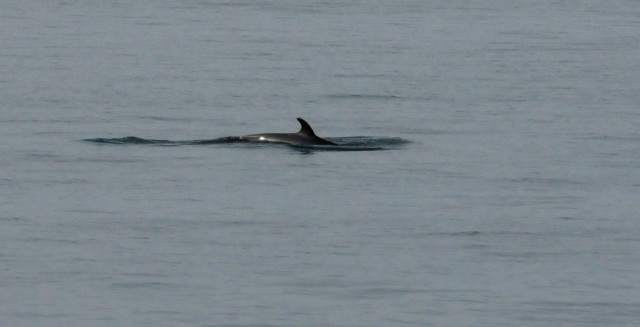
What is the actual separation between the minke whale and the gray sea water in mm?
202

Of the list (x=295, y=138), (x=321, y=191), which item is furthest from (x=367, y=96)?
(x=321, y=191)

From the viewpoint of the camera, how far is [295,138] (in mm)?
20422

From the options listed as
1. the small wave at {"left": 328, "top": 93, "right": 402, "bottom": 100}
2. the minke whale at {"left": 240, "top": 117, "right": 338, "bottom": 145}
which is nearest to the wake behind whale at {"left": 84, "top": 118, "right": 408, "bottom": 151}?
the minke whale at {"left": 240, "top": 117, "right": 338, "bottom": 145}

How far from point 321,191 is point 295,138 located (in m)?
3.42

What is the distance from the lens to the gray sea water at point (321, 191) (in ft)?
41.0

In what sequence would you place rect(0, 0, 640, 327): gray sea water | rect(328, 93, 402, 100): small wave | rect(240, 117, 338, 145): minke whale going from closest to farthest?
rect(0, 0, 640, 327): gray sea water < rect(240, 117, 338, 145): minke whale < rect(328, 93, 402, 100): small wave

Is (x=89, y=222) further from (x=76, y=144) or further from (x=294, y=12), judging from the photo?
(x=294, y=12)

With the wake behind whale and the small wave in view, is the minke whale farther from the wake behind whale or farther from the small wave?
the small wave

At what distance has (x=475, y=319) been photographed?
11984 mm

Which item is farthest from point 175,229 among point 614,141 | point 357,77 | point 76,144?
point 357,77

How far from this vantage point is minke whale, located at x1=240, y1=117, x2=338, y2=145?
66.1 feet

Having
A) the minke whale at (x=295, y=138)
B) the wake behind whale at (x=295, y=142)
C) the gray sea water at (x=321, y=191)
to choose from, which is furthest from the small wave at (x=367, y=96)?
the minke whale at (x=295, y=138)

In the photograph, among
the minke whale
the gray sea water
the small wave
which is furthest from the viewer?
the small wave

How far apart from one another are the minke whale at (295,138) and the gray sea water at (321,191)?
0.20m
